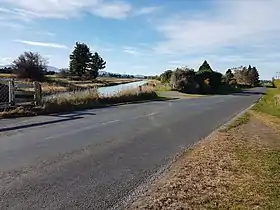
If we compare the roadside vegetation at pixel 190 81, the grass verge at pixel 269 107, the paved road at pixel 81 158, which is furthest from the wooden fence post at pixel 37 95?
the roadside vegetation at pixel 190 81

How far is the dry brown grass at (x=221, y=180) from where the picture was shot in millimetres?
5723

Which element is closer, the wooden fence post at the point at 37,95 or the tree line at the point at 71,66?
the wooden fence post at the point at 37,95

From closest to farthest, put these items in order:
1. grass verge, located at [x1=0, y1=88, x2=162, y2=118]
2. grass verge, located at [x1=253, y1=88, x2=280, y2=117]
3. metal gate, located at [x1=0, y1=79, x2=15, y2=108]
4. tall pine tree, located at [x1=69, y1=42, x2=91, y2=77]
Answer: grass verge, located at [x1=0, y1=88, x2=162, y2=118]
metal gate, located at [x1=0, y1=79, x2=15, y2=108]
grass verge, located at [x1=253, y1=88, x2=280, y2=117]
tall pine tree, located at [x1=69, y1=42, x2=91, y2=77]

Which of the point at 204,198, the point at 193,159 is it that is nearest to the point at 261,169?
the point at 193,159

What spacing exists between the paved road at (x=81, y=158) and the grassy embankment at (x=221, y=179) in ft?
1.66

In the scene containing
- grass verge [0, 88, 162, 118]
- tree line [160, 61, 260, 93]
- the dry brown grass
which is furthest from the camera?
tree line [160, 61, 260, 93]

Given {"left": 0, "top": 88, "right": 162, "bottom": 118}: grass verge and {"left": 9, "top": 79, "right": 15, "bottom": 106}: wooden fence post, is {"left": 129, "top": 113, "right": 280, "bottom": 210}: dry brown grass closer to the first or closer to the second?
{"left": 0, "top": 88, "right": 162, "bottom": 118}: grass verge

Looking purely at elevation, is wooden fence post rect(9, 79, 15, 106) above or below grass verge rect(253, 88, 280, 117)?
above

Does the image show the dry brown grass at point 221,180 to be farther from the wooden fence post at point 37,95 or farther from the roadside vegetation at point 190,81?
the roadside vegetation at point 190,81

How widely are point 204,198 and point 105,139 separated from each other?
601cm

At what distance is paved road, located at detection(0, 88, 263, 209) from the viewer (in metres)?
5.98

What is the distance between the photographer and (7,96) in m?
20.4

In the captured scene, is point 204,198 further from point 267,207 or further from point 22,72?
point 22,72

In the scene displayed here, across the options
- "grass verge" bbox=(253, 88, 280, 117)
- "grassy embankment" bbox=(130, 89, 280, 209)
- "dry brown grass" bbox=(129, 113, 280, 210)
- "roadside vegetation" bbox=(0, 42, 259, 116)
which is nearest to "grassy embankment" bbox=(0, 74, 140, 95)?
"roadside vegetation" bbox=(0, 42, 259, 116)
